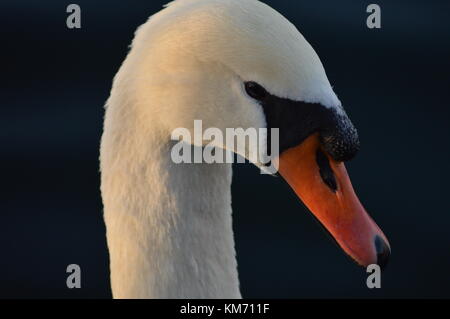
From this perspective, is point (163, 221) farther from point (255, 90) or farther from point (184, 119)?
point (255, 90)

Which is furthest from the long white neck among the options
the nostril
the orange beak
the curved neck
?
the nostril

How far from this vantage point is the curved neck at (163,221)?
13.6 feet

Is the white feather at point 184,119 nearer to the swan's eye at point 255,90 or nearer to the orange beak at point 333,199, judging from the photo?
the swan's eye at point 255,90

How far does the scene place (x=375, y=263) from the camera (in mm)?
4285

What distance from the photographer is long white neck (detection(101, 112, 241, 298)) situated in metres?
4.12

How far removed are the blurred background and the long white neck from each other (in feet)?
8.56

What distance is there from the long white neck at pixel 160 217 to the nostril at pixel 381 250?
26.7 inches

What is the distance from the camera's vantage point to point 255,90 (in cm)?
394

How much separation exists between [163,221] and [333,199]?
2.45 feet

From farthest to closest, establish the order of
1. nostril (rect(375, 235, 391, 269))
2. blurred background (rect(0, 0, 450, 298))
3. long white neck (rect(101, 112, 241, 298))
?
blurred background (rect(0, 0, 450, 298)) → nostril (rect(375, 235, 391, 269)) → long white neck (rect(101, 112, 241, 298))

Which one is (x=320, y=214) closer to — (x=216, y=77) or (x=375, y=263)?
(x=375, y=263)

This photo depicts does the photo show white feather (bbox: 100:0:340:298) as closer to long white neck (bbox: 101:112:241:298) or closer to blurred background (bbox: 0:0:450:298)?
long white neck (bbox: 101:112:241:298)

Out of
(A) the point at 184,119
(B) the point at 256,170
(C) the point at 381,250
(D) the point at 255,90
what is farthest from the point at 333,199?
(B) the point at 256,170

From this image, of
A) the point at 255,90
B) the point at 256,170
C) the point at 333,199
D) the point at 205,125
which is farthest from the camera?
the point at 256,170
